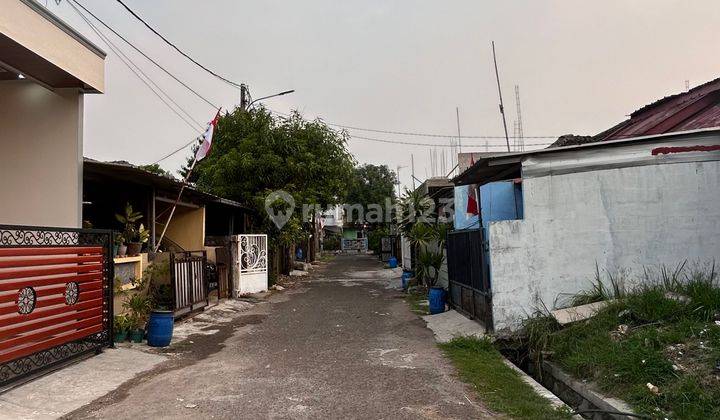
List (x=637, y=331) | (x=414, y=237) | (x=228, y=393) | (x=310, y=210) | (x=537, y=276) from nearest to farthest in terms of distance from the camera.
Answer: (x=228, y=393) < (x=637, y=331) < (x=537, y=276) < (x=414, y=237) < (x=310, y=210)

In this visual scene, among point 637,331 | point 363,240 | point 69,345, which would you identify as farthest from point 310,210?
point 363,240

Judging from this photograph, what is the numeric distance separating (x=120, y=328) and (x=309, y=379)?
353cm

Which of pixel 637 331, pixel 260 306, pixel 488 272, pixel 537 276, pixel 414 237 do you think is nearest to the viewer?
pixel 637 331

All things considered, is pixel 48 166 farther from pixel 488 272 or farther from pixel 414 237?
pixel 414 237

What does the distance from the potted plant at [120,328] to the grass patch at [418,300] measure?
20.3 ft

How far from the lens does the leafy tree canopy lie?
17188mm

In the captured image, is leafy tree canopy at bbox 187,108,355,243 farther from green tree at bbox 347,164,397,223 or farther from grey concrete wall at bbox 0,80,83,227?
green tree at bbox 347,164,397,223

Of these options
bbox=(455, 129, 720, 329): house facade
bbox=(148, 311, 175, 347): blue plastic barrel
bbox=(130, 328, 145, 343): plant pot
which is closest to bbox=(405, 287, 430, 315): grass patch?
bbox=(455, 129, 720, 329): house facade

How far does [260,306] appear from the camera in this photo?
13016 millimetres

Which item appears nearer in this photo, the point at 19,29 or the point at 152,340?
the point at 19,29

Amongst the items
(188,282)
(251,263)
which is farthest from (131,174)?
(251,263)

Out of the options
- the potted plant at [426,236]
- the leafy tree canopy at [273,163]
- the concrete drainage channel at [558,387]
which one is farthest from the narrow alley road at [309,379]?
the leafy tree canopy at [273,163]

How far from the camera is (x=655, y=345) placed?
17.8ft

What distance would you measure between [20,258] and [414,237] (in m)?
10.3
